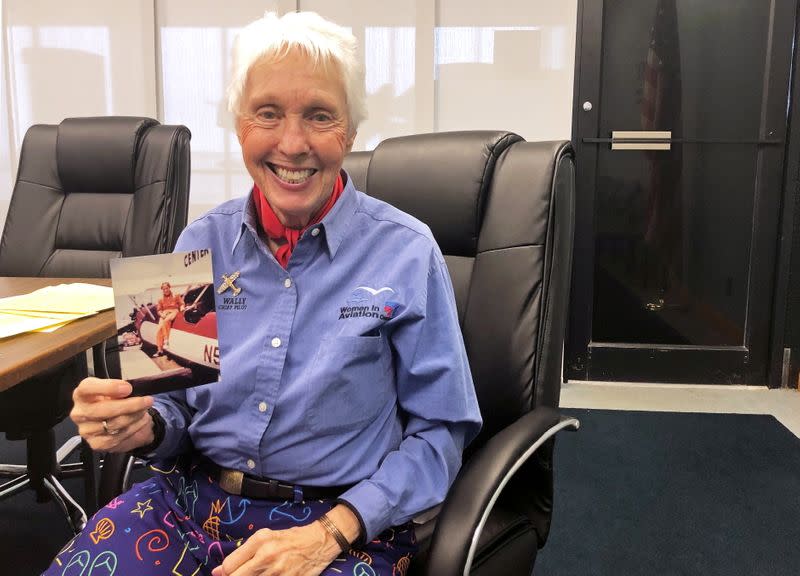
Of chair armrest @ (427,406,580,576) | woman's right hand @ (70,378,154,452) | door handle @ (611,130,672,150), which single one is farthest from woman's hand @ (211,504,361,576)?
door handle @ (611,130,672,150)

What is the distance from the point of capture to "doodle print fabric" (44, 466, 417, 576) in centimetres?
93

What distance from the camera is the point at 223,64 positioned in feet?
10.5

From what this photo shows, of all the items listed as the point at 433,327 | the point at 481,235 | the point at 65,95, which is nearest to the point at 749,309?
the point at 481,235

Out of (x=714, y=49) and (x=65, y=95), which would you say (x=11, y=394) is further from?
(x=714, y=49)

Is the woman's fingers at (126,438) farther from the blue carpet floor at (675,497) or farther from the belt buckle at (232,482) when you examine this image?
the blue carpet floor at (675,497)

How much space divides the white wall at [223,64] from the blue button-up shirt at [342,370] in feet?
7.60

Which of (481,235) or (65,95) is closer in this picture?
(481,235)

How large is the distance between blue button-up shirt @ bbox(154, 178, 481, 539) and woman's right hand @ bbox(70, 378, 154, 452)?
0.09 metres

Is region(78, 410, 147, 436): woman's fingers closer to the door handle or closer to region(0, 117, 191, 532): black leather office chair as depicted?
region(0, 117, 191, 532): black leather office chair

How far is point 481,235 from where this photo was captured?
1294mm

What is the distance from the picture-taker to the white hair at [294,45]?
996 mm

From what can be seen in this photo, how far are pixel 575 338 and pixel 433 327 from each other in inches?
99.5

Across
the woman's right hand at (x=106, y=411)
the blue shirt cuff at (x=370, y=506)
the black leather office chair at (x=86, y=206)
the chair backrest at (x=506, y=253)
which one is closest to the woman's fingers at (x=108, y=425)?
the woman's right hand at (x=106, y=411)

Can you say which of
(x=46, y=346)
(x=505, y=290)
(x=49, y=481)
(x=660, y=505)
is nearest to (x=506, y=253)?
(x=505, y=290)
